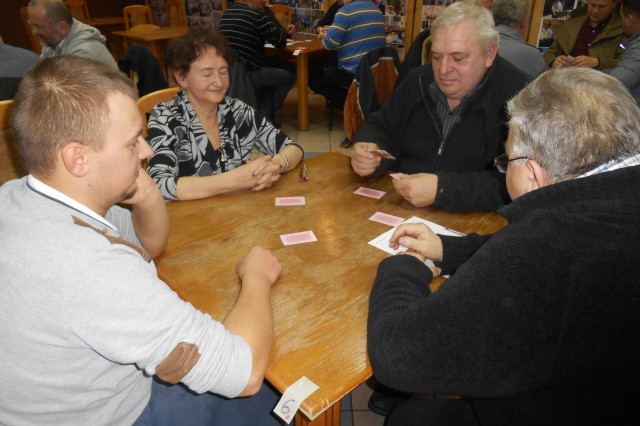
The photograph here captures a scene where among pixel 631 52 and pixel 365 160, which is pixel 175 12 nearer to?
pixel 631 52

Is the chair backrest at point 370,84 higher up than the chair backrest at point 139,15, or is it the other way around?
the chair backrest at point 139,15

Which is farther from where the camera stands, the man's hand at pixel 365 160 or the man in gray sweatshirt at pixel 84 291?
the man's hand at pixel 365 160

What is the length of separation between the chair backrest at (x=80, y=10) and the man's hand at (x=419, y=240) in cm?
895

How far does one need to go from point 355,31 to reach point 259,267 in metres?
4.29

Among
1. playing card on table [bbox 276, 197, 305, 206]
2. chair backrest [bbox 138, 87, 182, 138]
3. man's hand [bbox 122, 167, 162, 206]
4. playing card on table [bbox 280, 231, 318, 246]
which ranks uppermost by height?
chair backrest [bbox 138, 87, 182, 138]

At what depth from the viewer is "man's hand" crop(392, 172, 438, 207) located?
170 centimetres

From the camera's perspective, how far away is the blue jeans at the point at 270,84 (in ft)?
16.8

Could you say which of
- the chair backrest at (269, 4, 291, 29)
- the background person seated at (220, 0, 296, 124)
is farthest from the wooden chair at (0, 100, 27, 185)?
the chair backrest at (269, 4, 291, 29)

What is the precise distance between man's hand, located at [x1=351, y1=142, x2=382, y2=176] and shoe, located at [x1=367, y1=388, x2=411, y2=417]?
0.98 meters

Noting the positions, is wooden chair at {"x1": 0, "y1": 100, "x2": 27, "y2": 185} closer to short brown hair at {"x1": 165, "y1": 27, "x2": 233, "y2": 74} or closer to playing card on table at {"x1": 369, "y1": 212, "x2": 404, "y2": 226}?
short brown hair at {"x1": 165, "y1": 27, "x2": 233, "y2": 74}

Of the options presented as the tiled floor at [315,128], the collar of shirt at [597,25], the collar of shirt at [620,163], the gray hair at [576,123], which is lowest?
the tiled floor at [315,128]

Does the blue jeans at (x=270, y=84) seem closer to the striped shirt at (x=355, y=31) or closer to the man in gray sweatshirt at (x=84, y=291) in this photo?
the striped shirt at (x=355, y=31)

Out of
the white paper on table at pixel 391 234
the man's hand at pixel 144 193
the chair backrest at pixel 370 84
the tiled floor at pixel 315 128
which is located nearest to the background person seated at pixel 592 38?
the chair backrest at pixel 370 84

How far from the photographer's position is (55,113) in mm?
891
